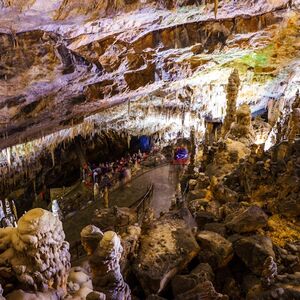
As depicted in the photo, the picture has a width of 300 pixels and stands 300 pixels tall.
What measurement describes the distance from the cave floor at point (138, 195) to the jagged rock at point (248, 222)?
11.9 ft

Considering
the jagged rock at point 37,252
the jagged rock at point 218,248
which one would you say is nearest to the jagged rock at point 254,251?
the jagged rock at point 218,248

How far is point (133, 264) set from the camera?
17.4 feet

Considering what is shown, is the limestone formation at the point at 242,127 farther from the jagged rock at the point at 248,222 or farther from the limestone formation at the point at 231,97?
the jagged rock at the point at 248,222

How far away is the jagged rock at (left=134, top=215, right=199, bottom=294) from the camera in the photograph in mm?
5012

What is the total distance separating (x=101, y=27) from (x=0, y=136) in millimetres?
5297

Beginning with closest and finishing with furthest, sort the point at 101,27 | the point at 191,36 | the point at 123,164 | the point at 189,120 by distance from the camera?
the point at 101,27, the point at 191,36, the point at 123,164, the point at 189,120

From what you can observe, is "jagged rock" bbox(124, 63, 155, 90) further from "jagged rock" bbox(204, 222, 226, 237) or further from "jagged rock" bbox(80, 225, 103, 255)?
"jagged rock" bbox(80, 225, 103, 255)

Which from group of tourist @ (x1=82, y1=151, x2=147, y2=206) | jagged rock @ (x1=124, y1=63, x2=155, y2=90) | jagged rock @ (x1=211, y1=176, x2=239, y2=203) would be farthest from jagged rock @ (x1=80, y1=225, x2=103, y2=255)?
jagged rock @ (x1=124, y1=63, x2=155, y2=90)

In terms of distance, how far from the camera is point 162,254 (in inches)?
214

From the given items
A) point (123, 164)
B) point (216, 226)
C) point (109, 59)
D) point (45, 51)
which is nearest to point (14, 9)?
point (45, 51)

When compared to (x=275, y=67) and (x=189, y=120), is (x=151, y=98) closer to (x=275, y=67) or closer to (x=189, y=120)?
(x=189, y=120)

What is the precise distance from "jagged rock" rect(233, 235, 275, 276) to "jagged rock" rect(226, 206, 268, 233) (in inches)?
15.2

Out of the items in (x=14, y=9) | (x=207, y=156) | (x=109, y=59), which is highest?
(x=14, y=9)

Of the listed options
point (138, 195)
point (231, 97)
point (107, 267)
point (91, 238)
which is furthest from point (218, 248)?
point (231, 97)
